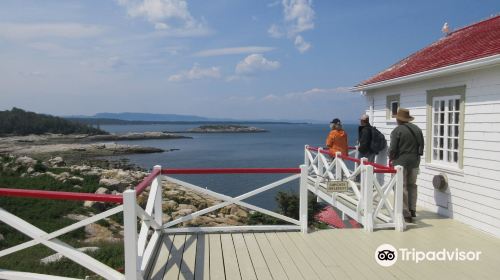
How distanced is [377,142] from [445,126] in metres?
2.41

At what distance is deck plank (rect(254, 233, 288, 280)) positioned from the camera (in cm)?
473

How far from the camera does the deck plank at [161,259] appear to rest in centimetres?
470

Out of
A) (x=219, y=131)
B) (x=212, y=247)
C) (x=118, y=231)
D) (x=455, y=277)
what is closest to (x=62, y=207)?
(x=118, y=231)

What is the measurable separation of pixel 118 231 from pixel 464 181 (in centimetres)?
845

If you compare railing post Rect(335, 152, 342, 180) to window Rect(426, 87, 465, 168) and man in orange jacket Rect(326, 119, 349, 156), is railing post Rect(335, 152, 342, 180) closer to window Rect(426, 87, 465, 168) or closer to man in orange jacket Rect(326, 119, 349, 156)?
man in orange jacket Rect(326, 119, 349, 156)

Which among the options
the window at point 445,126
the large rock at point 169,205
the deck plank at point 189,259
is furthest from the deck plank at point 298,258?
the large rock at point 169,205

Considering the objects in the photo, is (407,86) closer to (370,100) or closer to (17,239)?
(370,100)

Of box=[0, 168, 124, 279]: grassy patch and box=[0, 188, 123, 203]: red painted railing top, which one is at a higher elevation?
box=[0, 188, 123, 203]: red painted railing top

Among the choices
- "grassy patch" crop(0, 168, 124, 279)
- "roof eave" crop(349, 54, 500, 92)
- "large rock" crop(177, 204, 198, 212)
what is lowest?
"large rock" crop(177, 204, 198, 212)

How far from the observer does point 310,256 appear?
5328mm

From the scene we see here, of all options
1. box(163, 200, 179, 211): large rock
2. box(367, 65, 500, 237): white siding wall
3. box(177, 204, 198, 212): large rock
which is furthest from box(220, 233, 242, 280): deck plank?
box(177, 204, 198, 212): large rock

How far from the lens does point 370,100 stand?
11766mm

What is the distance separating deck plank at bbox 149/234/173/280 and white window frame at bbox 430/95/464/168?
16.8 ft

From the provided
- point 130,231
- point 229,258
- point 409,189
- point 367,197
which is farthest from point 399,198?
point 130,231
